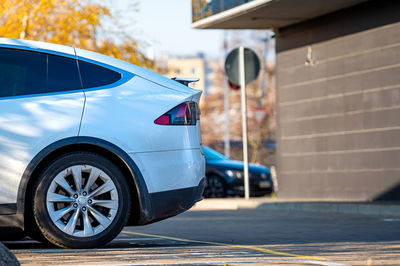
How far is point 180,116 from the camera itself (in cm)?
721

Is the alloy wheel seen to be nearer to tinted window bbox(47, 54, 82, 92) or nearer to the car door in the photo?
the car door

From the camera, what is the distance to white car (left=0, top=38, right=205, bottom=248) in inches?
269

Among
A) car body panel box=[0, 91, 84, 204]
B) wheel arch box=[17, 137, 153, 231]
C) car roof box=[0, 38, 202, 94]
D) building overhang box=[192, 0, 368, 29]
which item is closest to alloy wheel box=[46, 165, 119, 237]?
wheel arch box=[17, 137, 153, 231]

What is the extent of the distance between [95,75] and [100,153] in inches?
26.1

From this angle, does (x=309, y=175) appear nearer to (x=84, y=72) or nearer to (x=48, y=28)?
(x=48, y=28)

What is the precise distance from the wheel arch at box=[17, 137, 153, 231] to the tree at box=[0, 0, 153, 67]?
13590mm

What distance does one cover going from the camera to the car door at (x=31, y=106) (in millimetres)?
6809

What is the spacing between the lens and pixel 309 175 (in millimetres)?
16547

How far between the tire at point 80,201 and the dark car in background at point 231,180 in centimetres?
1196

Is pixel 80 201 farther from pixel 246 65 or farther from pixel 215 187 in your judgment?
pixel 215 187

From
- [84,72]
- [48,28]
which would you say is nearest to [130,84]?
[84,72]

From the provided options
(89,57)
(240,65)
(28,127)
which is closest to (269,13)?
(240,65)

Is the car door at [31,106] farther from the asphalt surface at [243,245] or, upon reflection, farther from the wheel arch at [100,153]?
the asphalt surface at [243,245]

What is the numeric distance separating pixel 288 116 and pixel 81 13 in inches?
277
